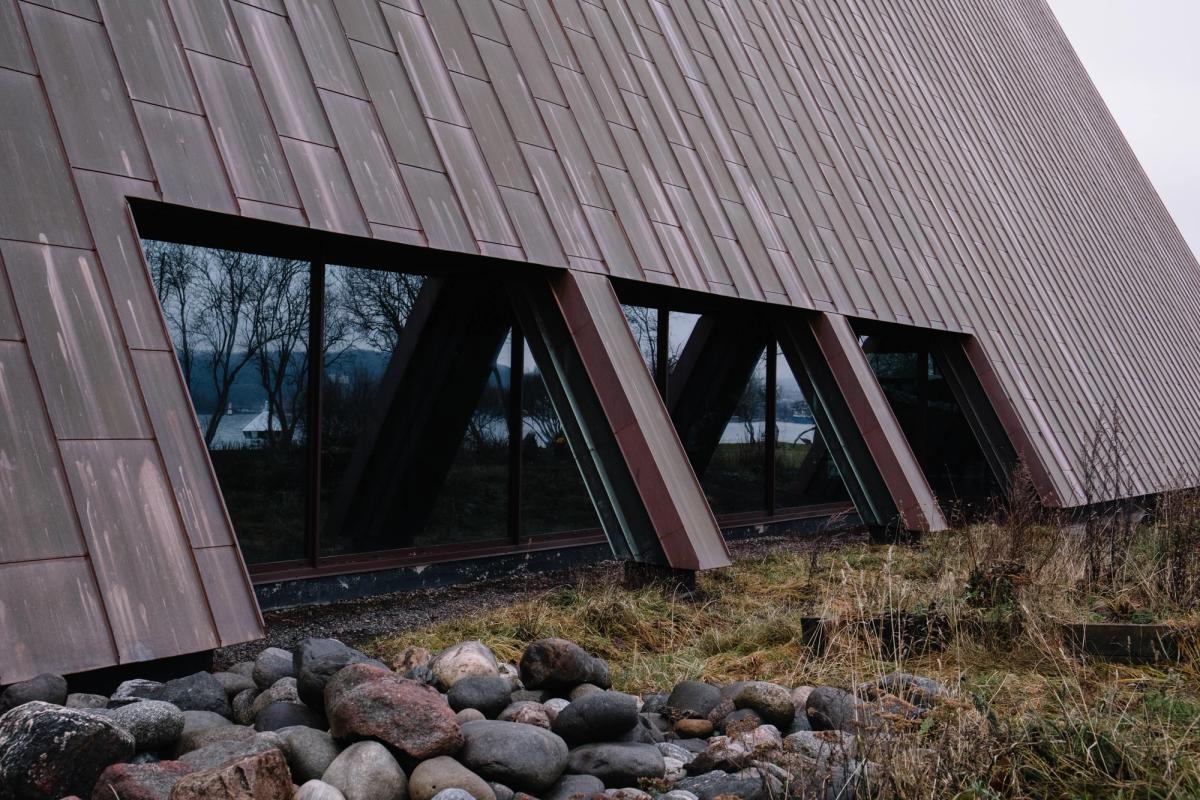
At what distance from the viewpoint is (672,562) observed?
8578 mm

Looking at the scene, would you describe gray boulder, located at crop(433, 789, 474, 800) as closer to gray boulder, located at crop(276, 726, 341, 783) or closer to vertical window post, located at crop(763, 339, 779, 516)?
gray boulder, located at crop(276, 726, 341, 783)

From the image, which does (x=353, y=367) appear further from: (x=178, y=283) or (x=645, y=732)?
(x=645, y=732)

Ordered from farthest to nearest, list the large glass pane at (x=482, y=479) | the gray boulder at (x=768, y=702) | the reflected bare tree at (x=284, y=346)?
the large glass pane at (x=482, y=479)
the reflected bare tree at (x=284, y=346)
the gray boulder at (x=768, y=702)

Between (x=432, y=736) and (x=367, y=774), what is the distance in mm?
327

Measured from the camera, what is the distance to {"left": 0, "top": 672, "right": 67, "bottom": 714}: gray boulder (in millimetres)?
4535

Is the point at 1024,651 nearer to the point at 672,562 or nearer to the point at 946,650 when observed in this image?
the point at 946,650

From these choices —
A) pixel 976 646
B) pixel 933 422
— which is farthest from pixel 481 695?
pixel 933 422

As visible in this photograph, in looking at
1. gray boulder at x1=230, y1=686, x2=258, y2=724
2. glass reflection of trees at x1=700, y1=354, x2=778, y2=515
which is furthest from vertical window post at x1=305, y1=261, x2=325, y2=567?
glass reflection of trees at x1=700, y1=354, x2=778, y2=515

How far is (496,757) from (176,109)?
16.8 ft

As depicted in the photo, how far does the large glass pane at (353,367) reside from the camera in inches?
348

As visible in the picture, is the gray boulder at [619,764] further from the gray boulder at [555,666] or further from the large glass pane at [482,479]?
the large glass pane at [482,479]

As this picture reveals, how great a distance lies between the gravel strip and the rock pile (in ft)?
6.03

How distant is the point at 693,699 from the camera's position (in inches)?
212

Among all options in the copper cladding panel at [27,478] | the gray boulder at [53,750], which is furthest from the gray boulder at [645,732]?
the copper cladding panel at [27,478]
